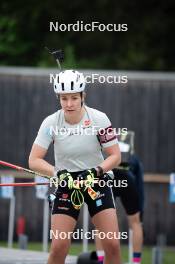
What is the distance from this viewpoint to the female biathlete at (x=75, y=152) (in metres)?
11.4

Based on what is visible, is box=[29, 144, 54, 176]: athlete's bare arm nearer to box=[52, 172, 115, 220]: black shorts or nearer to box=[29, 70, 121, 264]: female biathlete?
box=[29, 70, 121, 264]: female biathlete

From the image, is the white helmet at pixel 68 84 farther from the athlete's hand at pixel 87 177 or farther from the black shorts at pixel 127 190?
the black shorts at pixel 127 190

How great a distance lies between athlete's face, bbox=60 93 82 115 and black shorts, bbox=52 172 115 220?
1.91ft

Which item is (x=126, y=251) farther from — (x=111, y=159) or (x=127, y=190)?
(x=111, y=159)

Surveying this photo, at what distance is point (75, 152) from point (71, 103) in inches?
17.8

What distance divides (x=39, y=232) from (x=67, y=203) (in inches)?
466

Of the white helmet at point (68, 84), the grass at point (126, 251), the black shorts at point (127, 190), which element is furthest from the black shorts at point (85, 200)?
the grass at point (126, 251)

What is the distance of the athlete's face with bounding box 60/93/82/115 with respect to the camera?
11383mm

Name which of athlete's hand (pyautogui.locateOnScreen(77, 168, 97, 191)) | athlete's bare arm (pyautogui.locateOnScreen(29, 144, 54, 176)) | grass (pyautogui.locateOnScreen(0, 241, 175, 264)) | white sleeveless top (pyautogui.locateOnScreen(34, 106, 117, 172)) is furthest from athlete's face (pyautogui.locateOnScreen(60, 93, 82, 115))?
grass (pyautogui.locateOnScreen(0, 241, 175, 264))

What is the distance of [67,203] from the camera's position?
11.4 m

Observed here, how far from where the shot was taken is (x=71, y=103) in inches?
448

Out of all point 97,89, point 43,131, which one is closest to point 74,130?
point 43,131

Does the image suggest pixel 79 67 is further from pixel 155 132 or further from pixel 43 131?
pixel 43 131

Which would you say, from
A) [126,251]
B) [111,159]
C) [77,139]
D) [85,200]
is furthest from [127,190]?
[126,251]
